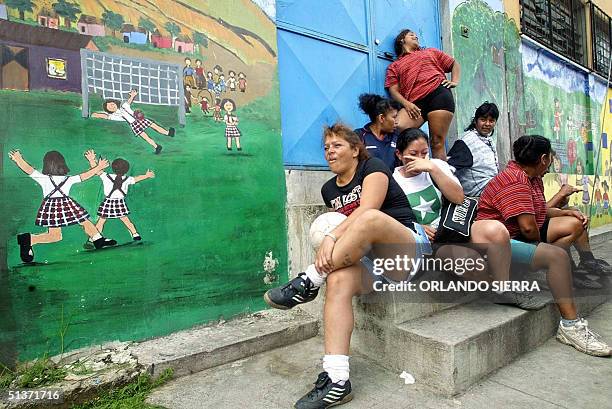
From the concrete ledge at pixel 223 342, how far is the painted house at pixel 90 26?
1.87m

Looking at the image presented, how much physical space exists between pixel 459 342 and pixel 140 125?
2231 mm

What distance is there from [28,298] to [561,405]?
2.71 metres

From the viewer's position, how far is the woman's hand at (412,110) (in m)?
3.99

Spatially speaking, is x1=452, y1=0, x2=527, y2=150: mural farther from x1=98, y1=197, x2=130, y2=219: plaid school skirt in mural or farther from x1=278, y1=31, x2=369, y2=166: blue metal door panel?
x1=98, y1=197, x2=130, y2=219: plaid school skirt in mural

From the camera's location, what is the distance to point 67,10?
2.43 meters

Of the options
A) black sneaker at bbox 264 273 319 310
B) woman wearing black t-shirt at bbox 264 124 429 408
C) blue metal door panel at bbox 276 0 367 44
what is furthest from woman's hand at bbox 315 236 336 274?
blue metal door panel at bbox 276 0 367 44

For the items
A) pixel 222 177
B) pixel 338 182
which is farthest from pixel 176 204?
pixel 338 182

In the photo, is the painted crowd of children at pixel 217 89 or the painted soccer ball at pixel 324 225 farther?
the painted crowd of children at pixel 217 89

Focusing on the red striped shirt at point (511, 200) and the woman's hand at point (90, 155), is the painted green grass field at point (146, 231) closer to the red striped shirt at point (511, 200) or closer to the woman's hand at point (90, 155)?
the woman's hand at point (90, 155)

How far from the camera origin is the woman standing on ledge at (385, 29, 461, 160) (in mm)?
3990

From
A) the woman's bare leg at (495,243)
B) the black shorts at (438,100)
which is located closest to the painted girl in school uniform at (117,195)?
the woman's bare leg at (495,243)

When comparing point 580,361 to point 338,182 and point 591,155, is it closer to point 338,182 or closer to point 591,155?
point 338,182

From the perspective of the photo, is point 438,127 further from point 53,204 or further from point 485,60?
point 53,204

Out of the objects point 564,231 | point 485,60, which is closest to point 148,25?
point 564,231
